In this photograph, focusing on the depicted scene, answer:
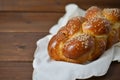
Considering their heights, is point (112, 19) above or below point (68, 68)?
above

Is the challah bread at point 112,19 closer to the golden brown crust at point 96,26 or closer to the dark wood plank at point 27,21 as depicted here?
the golden brown crust at point 96,26

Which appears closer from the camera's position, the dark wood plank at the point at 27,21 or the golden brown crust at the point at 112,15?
the golden brown crust at the point at 112,15

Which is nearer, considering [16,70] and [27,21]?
[16,70]

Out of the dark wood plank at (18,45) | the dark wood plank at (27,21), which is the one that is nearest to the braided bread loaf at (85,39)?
the dark wood plank at (18,45)

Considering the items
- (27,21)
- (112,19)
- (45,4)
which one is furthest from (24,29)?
(112,19)

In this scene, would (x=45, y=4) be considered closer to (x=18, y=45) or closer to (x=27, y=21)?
(x=27, y=21)

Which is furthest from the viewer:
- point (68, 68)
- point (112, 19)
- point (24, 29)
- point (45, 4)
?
point (45, 4)
